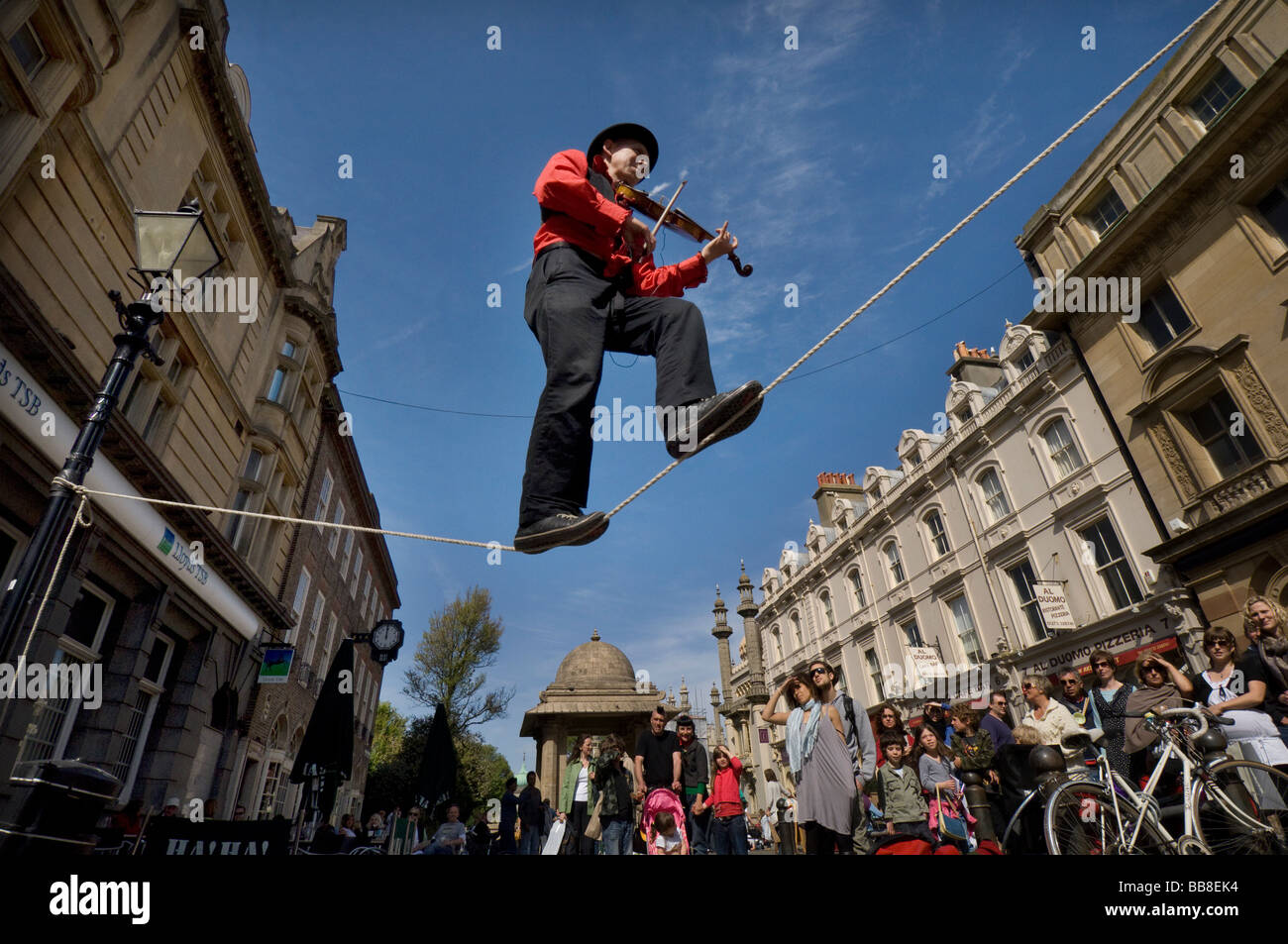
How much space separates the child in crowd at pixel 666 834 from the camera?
743 centimetres

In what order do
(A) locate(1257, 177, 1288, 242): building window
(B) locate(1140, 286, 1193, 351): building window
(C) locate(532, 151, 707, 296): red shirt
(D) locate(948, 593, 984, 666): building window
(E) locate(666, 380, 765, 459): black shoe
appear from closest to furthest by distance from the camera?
(E) locate(666, 380, 765, 459): black shoe
(C) locate(532, 151, 707, 296): red shirt
(A) locate(1257, 177, 1288, 242): building window
(B) locate(1140, 286, 1193, 351): building window
(D) locate(948, 593, 984, 666): building window

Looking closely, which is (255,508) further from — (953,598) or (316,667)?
(953,598)

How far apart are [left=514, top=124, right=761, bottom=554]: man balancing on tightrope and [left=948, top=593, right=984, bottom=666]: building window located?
21777 mm

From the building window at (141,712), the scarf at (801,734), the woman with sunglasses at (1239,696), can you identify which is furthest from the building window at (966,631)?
the building window at (141,712)

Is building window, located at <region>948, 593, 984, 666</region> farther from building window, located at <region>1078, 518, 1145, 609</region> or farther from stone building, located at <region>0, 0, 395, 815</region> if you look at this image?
stone building, located at <region>0, 0, 395, 815</region>

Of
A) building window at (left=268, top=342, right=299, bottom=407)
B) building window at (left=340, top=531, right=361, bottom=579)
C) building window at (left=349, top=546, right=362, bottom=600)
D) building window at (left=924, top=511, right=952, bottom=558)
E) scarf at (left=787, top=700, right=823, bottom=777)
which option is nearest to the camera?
scarf at (left=787, top=700, right=823, bottom=777)

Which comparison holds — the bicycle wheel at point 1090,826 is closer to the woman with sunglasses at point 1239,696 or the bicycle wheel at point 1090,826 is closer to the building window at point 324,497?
the woman with sunglasses at point 1239,696

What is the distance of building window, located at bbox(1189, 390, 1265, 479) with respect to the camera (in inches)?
523

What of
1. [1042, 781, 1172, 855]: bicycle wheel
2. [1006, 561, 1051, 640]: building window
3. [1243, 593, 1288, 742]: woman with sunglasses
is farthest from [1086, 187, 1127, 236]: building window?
[1042, 781, 1172, 855]: bicycle wheel

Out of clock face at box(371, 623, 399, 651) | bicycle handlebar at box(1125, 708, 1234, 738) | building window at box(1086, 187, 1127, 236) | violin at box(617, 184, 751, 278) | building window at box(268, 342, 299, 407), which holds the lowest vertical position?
bicycle handlebar at box(1125, 708, 1234, 738)

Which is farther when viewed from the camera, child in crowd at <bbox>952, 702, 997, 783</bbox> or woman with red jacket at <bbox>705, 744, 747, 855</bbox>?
woman with red jacket at <bbox>705, 744, 747, 855</bbox>

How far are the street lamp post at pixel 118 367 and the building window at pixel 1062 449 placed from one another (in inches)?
824

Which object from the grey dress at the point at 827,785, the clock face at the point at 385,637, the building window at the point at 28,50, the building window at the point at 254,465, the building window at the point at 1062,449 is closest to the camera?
the grey dress at the point at 827,785
